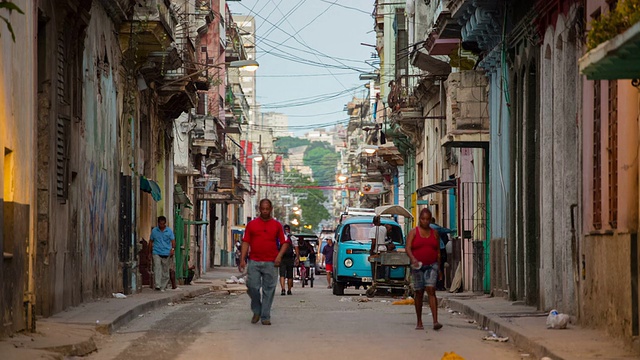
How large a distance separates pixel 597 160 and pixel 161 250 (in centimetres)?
1619

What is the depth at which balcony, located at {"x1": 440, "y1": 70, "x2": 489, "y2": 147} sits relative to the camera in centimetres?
3014

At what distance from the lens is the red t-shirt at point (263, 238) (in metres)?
20.2

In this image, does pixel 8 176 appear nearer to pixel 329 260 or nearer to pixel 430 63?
pixel 430 63

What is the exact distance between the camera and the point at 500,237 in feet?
91.1

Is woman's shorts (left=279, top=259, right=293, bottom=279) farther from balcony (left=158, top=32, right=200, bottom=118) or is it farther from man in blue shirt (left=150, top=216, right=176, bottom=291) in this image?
balcony (left=158, top=32, right=200, bottom=118)

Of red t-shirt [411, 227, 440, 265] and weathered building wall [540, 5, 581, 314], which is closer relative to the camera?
red t-shirt [411, 227, 440, 265]

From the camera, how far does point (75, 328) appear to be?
1720 centimetres

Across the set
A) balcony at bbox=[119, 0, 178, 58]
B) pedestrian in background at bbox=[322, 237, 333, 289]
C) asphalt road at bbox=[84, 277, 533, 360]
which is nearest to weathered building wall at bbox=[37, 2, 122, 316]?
balcony at bbox=[119, 0, 178, 58]

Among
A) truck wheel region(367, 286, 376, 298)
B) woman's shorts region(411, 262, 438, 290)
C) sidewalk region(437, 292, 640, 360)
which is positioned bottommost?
truck wheel region(367, 286, 376, 298)

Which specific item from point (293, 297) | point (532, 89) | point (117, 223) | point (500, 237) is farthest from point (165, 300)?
point (532, 89)

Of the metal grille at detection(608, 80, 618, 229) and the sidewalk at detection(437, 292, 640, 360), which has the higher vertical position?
the metal grille at detection(608, 80, 618, 229)

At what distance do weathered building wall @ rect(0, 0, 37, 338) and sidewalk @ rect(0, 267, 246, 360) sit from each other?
43 cm

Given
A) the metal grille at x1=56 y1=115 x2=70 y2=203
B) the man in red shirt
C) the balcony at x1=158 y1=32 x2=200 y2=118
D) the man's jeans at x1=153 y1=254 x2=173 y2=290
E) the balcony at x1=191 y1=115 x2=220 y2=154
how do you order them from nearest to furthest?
the man in red shirt → the metal grille at x1=56 y1=115 x2=70 y2=203 → the man's jeans at x1=153 y1=254 x2=173 y2=290 → the balcony at x1=158 y1=32 x2=200 y2=118 → the balcony at x1=191 y1=115 x2=220 y2=154

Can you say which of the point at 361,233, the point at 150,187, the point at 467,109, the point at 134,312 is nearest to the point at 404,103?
the point at 361,233
